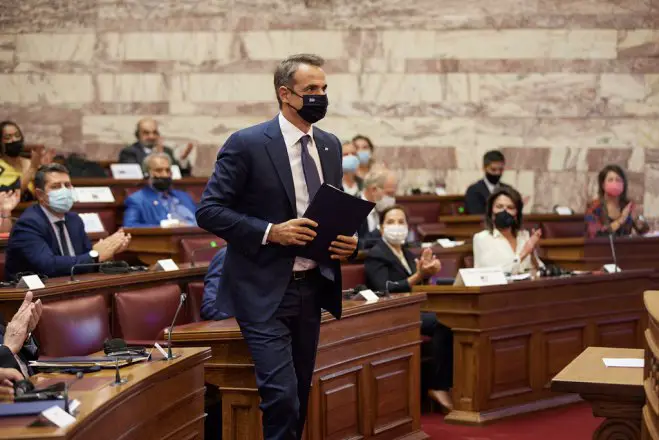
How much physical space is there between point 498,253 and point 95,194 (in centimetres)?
345

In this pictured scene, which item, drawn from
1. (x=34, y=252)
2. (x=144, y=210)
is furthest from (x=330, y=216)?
(x=144, y=210)

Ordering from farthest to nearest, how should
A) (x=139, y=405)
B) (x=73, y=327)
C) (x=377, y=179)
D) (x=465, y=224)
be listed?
(x=465, y=224) → (x=377, y=179) → (x=73, y=327) → (x=139, y=405)

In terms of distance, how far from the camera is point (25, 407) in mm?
2486

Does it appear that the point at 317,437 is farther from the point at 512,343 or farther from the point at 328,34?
the point at 328,34

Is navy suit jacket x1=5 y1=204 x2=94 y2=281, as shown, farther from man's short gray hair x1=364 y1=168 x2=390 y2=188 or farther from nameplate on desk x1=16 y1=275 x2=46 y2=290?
man's short gray hair x1=364 y1=168 x2=390 y2=188

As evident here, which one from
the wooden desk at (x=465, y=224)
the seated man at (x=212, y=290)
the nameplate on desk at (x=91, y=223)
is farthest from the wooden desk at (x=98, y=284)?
the wooden desk at (x=465, y=224)

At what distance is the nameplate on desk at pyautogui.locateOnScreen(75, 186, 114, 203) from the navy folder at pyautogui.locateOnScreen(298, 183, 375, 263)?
16.8ft

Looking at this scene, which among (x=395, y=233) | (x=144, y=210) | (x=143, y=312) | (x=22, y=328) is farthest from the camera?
(x=144, y=210)

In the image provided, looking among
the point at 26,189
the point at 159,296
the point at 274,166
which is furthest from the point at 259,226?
the point at 26,189

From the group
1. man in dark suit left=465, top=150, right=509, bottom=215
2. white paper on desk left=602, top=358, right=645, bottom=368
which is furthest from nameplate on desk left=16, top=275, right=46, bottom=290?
man in dark suit left=465, top=150, right=509, bottom=215

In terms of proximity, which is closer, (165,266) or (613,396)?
(613,396)

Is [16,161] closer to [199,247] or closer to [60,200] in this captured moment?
[199,247]

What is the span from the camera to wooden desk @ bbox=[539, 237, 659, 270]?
7.98m

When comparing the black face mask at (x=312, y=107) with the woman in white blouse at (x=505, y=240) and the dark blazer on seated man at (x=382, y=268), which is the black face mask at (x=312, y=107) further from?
the woman in white blouse at (x=505, y=240)
